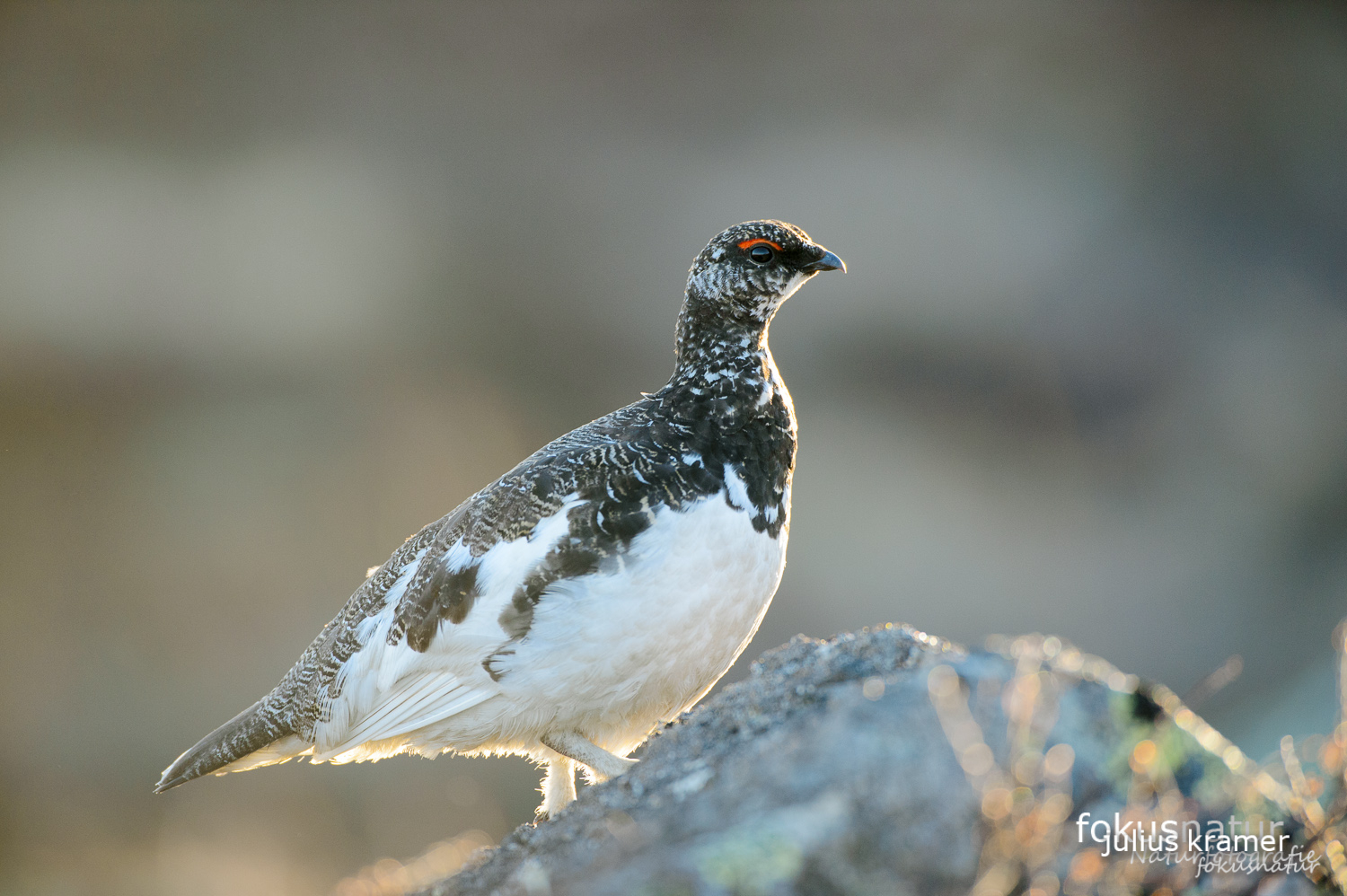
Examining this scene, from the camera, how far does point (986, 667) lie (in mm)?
1911

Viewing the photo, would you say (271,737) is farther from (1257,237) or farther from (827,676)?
(1257,237)

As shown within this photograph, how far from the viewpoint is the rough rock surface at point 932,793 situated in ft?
5.00

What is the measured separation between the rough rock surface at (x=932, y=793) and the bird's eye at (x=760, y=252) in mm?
1557

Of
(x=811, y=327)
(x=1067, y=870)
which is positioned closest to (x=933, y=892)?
(x=1067, y=870)

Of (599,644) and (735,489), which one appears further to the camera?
(735,489)

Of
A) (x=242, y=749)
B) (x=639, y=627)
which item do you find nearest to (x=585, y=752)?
(x=639, y=627)

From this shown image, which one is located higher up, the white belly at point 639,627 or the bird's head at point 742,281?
the bird's head at point 742,281

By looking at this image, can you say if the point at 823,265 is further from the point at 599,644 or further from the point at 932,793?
the point at 932,793

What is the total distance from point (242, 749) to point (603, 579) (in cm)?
180

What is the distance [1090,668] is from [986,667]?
26 centimetres

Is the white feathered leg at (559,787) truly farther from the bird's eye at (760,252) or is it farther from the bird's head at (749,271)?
the bird's eye at (760,252)

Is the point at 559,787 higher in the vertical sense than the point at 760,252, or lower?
lower

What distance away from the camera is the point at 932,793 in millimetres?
1588

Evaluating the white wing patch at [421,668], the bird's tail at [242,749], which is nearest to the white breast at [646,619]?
the white wing patch at [421,668]
